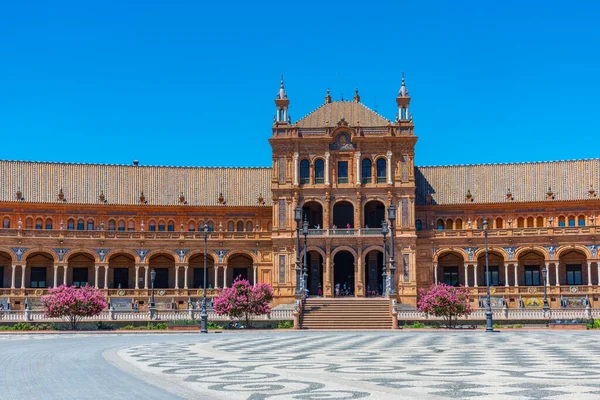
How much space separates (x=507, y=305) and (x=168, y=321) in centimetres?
3199

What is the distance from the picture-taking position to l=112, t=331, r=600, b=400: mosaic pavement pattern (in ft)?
53.0

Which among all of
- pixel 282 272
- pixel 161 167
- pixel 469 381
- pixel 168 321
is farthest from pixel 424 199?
pixel 469 381

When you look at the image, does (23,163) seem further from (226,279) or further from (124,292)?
(226,279)

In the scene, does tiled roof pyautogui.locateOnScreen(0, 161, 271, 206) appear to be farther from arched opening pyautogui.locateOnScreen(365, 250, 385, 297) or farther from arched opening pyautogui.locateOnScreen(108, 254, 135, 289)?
arched opening pyautogui.locateOnScreen(365, 250, 385, 297)

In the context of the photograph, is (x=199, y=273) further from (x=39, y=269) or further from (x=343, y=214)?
(x=343, y=214)

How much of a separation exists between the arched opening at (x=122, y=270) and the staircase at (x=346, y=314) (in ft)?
76.9

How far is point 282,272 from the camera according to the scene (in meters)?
73.8

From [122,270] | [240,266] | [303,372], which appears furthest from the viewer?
[240,266]

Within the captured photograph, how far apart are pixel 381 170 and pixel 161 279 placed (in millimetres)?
23601

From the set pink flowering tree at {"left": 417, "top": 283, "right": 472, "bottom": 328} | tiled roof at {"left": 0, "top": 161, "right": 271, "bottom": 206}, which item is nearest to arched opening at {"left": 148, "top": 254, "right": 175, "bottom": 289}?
tiled roof at {"left": 0, "top": 161, "right": 271, "bottom": 206}

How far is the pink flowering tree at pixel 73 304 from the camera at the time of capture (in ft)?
165

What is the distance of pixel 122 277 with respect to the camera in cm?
7775

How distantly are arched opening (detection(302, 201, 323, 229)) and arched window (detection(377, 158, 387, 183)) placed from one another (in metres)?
6.22

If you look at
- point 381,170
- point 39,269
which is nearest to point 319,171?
point 381,170
